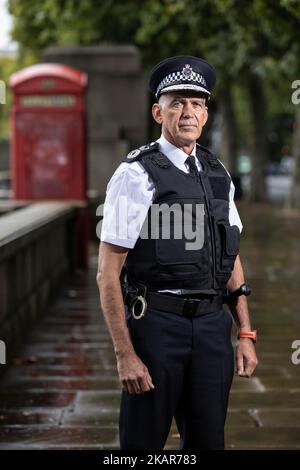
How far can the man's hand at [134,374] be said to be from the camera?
12.4ft

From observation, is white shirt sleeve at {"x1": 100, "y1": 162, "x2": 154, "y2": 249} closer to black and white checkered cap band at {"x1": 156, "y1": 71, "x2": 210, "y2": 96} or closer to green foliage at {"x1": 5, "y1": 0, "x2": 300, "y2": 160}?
black and white checkered cap band at {"x1": 156, "y1": 71, "x2": 210, "y2": 96}

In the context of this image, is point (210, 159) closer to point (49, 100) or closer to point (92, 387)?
point (92, 387)

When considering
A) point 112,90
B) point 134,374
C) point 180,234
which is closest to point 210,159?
point 180,234

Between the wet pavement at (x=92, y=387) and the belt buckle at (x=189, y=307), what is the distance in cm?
191

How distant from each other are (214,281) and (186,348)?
0.27m

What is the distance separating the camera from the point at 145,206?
3.82 meters

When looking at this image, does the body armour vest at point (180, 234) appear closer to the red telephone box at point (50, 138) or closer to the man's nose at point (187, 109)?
the man's nose at point (187, 109)

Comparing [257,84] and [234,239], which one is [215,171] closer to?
[234,239]

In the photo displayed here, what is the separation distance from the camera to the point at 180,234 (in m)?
3.84

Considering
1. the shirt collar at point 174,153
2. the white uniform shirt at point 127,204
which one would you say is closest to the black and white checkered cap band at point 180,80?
the shirt collar at point 174,153

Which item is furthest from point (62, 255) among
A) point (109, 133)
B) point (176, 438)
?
point (176, 438)

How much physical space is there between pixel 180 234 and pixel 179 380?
1.74ft

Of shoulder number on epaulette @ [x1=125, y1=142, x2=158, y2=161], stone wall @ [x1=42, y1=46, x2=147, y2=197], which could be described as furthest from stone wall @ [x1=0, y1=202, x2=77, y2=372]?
stone wall @ [x1=42, y1=46, x2=147, y2=197]

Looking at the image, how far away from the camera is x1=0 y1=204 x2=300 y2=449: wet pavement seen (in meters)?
5.87
